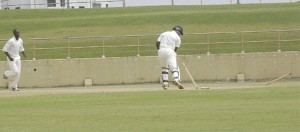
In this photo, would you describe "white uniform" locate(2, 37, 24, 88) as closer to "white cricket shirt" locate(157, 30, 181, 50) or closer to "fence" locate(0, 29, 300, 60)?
"white cricket shirt" locate(157, 30, 181, 50)

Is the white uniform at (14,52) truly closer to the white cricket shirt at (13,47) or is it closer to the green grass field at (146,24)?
the white cricket shirt at (13,47)

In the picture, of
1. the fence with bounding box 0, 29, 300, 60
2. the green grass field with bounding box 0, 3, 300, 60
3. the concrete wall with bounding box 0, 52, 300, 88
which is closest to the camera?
the concrete wall with bounding box 0, 52, 300, 88

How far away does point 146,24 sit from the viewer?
153 ft

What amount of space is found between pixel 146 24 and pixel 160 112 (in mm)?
32444

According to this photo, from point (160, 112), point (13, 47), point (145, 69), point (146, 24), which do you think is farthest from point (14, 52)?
point (146, 24)

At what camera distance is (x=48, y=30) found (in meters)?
46.3

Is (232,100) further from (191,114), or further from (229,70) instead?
(229,70)

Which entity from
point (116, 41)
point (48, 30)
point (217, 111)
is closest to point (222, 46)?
point (116, 41)

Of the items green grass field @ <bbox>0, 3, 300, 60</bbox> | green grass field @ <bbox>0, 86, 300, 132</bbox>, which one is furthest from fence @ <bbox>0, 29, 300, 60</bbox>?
green grass field @ <bbox>0, 86, 300, 132</bbox>

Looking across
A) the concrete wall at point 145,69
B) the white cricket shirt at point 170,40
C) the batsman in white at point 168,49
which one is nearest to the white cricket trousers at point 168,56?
the batsman in white at point 168,49

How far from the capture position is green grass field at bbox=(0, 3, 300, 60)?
1435 inches

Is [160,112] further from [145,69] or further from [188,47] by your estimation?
[188,47]

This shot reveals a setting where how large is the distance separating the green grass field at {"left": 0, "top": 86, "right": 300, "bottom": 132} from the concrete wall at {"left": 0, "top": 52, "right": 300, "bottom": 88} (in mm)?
10894

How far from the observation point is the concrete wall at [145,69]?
30.1 meters
